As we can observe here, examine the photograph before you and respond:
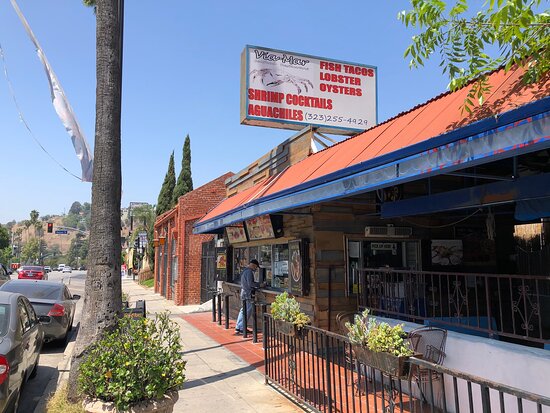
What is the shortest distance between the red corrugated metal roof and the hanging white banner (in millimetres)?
3414

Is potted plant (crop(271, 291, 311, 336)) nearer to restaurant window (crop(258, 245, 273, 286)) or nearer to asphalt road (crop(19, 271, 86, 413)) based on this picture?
asphalt road (crop(19, 271, 86, 413))

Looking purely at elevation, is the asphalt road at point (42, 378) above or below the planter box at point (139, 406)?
below

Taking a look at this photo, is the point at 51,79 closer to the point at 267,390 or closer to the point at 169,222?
the point at 267,390

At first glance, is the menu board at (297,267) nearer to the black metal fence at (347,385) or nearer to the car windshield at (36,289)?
the black metal fence at (347,385)

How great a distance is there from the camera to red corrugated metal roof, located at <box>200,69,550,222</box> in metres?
3.80

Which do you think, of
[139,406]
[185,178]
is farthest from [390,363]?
[185,178]

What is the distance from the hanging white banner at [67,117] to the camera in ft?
22.8

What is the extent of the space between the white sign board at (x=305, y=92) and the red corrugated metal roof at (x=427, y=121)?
14.2ft

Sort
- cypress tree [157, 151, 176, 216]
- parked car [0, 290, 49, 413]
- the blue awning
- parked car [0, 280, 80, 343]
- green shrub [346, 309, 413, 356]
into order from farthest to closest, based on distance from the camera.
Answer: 1. cypress tree [157, 151, 176, 216]
2. parked car [0, 280, 80, 343]
3. parked car [0, 290, 49, 413]
4. green shrub [346, 309, 413, 356]
5. the blue awning

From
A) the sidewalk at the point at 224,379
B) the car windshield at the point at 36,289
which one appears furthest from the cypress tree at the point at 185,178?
the sidewalk at the point at 224,379

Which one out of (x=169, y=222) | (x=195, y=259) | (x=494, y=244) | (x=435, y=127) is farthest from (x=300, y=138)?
(x=169, y=222)


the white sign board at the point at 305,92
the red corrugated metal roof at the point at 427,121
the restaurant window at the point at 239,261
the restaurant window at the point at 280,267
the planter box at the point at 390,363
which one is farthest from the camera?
the restaurant window at the point at 239,261

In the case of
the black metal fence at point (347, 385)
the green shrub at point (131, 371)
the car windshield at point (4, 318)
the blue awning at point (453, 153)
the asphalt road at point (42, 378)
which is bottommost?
the asphalt road at point (42, 378)

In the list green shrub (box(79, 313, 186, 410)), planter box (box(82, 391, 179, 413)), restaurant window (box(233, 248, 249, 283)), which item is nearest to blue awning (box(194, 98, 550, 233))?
green shrub (box(79, 313, 186, 410))
